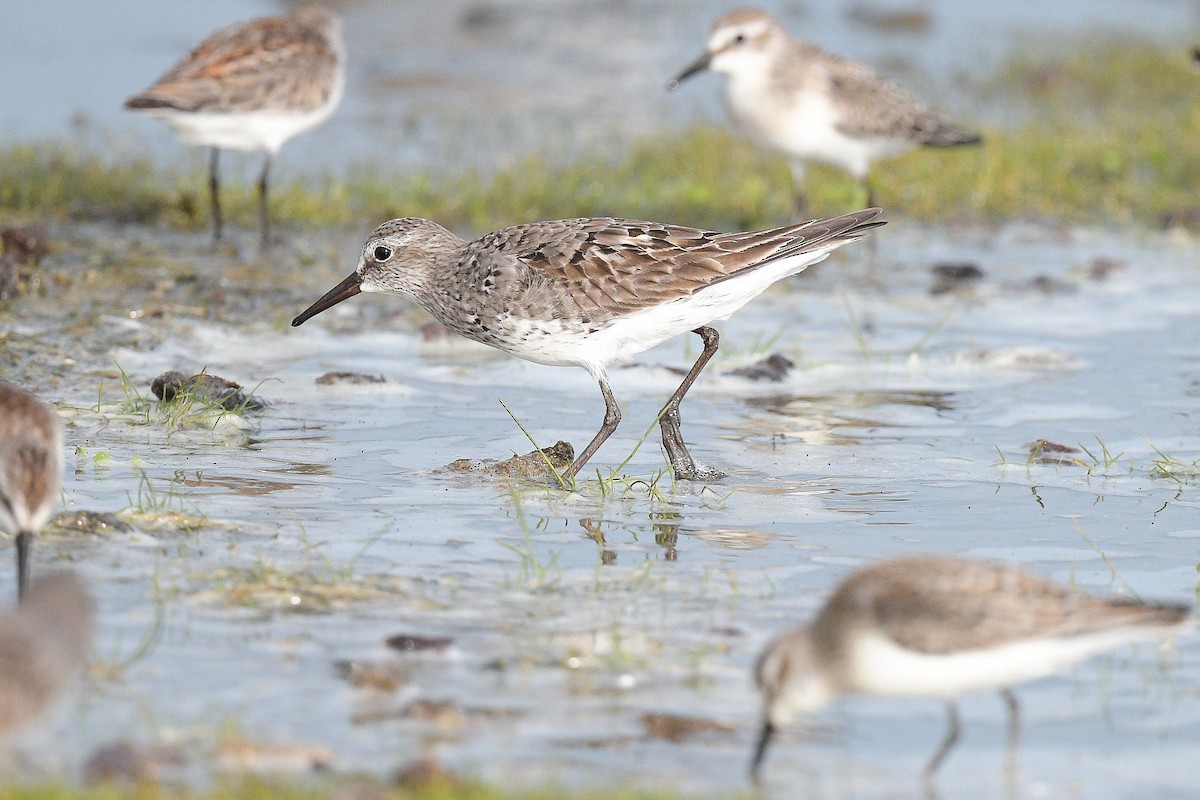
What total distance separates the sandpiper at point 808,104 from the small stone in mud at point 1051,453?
19.2 ft

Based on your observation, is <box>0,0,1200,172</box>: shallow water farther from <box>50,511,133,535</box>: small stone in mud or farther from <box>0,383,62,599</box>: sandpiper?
<box>0,383,62,599</box>: sandpiper

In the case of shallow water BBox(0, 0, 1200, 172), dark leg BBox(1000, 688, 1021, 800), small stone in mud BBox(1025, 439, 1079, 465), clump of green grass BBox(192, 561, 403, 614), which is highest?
dark leg BBox(1000, 688, 1021, 800)

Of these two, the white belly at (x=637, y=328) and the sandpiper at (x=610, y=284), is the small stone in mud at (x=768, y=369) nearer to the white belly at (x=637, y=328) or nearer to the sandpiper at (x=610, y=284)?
the sandpiper at (x=610, y=284)

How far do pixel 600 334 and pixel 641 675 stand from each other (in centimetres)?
277

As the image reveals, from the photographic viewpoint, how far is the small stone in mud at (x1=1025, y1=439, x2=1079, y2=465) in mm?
8656

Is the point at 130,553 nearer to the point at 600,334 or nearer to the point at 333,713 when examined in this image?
the point at 333,713

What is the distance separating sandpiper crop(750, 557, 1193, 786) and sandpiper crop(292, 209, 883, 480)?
10.2 ft

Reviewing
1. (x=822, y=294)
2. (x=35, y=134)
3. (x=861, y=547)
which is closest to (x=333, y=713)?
(x=861, y=547)

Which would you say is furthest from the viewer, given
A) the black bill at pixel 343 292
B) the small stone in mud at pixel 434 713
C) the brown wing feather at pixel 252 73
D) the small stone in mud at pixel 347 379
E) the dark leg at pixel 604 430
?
the brown wing feather at pixel 252 73

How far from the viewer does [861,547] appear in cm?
732

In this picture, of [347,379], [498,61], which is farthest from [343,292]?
[498,61]

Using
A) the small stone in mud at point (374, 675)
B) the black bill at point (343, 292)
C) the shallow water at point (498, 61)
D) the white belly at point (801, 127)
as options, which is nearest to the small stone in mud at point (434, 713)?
the small stone in mud at point (374, 675)

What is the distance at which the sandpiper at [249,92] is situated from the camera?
499 inches

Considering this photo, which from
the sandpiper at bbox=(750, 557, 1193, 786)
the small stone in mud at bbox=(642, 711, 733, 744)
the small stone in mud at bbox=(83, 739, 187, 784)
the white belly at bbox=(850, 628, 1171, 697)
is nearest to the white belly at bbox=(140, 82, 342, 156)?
the small stone in mud at bbox=(642, 711, 733, 744)
